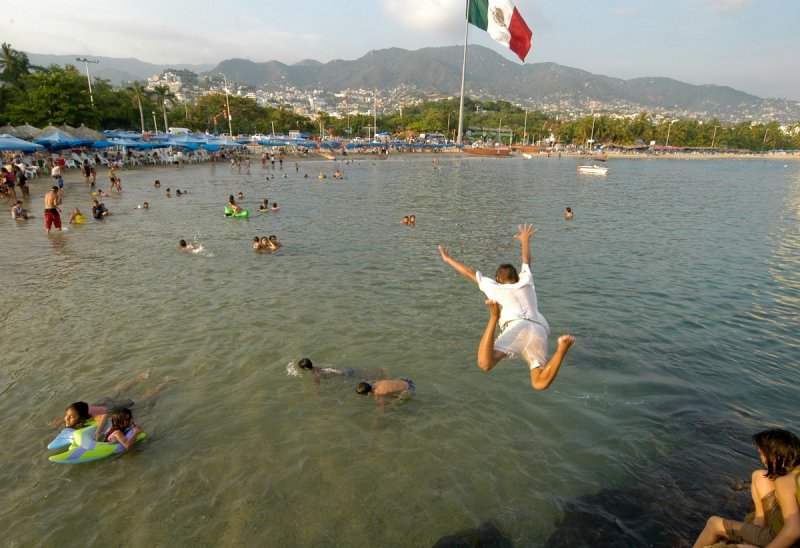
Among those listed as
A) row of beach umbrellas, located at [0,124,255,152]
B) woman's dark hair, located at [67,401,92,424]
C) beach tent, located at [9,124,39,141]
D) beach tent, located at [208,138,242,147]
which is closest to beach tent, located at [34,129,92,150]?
row of beach umbrellas, located at [0,124,255,152]

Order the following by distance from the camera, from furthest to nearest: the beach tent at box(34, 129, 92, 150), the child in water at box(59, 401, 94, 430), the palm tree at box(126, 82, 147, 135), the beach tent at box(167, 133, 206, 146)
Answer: the palm tree at box(126, 82, 147, 135) < the beach tent at box(167, 133, 206, 146) < the beach tent at box(34, 129, 92, 150) < the child in water at box(59, 401, 94, 430)

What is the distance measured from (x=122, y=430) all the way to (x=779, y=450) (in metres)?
7.92

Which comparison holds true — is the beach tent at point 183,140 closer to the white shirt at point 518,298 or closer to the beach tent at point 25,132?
the beach tent at point 25,132

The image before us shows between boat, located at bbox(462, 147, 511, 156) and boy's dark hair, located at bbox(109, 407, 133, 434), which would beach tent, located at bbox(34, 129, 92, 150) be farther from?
boat, located at bbox(462, 147, 511, 156)

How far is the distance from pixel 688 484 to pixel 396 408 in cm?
435

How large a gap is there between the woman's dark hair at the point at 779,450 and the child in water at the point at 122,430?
7.68 meters

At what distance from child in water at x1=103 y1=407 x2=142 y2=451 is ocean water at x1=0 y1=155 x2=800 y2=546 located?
0.26 meters

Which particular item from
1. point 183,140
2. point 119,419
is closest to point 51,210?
point 119,419

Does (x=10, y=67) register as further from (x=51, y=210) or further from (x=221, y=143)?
(x=51, y=210)

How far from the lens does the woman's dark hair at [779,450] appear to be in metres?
3.83

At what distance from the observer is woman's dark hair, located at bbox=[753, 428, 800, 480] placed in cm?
383

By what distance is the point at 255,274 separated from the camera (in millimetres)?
14617

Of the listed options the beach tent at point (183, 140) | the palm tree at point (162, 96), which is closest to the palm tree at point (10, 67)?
the palm tree at point (162, 96)

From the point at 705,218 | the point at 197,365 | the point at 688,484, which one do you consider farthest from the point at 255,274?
the point at 705,218
